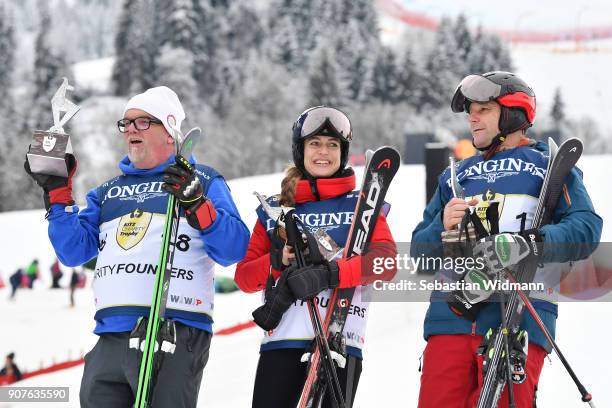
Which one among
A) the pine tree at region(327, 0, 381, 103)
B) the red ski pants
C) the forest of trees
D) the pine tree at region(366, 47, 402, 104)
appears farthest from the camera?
the pine tree at region(366, 47, 402, 104)

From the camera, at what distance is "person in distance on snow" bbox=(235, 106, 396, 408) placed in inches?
140

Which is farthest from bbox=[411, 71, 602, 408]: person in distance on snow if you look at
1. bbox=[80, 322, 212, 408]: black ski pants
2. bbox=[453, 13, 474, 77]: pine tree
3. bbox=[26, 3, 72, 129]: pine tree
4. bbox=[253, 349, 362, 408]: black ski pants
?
bbox=[453, 13, 474, 77]: pine tree

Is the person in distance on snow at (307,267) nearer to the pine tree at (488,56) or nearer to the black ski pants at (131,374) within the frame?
the black ski pants at (131,374)

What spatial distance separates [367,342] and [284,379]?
3.84 meters

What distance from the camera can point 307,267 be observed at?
11.4 ft

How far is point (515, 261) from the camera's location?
10.8 ft

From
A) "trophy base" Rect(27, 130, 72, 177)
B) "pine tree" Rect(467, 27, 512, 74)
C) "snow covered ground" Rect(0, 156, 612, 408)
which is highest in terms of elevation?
"pine tree" Rect(467, 27, 512, 74)

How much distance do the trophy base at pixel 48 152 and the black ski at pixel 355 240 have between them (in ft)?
4.39

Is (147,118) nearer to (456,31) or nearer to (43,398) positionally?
(43,398)

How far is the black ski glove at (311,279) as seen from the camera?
3418 mm

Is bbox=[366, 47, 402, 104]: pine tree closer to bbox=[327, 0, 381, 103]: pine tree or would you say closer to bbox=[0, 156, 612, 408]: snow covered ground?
bbox=[327, 0, 381, 103]: pine tree

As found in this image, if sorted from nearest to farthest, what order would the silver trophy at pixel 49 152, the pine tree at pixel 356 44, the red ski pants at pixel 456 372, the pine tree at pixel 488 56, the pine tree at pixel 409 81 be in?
the red ski pants at pixel 456 372, the silver trophy at pixel 49 152, the pine tree at pixel 409 81, the pine tree at pixel 356 44, the pine tree at pixel 488 56

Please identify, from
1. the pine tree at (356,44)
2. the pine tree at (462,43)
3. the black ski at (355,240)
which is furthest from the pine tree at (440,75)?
the black ski at (355,240)

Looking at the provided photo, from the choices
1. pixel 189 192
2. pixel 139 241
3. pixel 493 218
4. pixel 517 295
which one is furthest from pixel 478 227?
pixel 139 241
